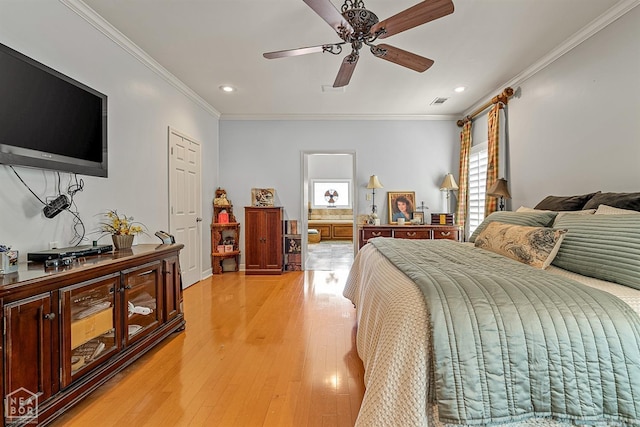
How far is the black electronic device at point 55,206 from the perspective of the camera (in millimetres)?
2082

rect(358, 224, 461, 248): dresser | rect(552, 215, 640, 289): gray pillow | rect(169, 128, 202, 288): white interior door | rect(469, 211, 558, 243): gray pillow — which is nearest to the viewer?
rect(552, 215, 640, 289): gray pillow

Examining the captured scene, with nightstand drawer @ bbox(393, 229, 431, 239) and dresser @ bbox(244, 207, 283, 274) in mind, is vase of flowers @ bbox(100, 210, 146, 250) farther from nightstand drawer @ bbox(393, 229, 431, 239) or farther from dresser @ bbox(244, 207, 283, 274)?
nightstand drawer @ bbox(393, 229, 431, 239)

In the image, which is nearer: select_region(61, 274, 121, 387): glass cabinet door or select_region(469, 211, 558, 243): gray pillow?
select_region(61, 274, 121, 387): glass cabinet door

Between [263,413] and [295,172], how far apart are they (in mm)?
4190

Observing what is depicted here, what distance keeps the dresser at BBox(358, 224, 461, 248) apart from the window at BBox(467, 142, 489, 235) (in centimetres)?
33

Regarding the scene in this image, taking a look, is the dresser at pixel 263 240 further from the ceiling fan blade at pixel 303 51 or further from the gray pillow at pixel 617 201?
the gray pillow at pixel 617 201

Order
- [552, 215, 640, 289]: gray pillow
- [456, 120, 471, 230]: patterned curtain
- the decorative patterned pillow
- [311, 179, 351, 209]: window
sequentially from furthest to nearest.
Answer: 1. [311, 179, 351, 209]: window
2. [456, 120, 471, 230]: patterned curtain
3. the decorative patterned pillow
4. [552, 215, 640, 289]: gray pillow

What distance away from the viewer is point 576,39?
2766 millimetres

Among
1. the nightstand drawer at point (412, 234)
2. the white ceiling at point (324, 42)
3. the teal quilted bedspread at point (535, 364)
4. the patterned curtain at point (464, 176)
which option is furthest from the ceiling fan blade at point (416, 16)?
the patterned curtain at point (464, 176)

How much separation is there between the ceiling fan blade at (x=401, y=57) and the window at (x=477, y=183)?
7.94 feet

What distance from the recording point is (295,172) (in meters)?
5.40

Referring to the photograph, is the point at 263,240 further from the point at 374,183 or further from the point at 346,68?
the point at 346,68

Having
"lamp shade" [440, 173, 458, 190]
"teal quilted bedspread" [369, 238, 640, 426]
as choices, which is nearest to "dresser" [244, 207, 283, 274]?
"lamp shade" [440, 173, 458, 190]

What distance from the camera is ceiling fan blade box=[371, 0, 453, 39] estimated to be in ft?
5.99
